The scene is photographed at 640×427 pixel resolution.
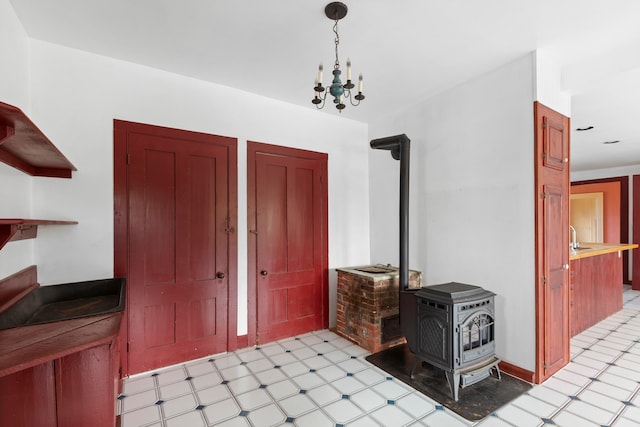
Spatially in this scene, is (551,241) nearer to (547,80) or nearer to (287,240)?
(547,80)

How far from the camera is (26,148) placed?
1619 millimetres

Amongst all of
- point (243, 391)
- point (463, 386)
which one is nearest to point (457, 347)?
point (463, 386)

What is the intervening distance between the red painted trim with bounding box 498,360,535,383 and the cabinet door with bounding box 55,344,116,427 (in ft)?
9.73

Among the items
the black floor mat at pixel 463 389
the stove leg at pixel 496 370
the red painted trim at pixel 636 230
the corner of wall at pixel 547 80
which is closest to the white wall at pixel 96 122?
the black floor mat at pixel 463 389

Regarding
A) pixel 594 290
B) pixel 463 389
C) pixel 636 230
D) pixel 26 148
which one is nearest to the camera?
pixel 26 148

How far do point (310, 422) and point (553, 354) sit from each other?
220 centimetres

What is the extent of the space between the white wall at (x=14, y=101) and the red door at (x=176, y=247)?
673 mm

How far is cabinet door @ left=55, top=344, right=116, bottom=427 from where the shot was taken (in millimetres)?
1360

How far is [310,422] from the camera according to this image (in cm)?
206

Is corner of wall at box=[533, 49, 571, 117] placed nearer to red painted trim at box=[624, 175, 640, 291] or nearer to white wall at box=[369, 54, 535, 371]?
white wall at box=[369, 54, 535, 371]

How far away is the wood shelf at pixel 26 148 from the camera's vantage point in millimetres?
1149

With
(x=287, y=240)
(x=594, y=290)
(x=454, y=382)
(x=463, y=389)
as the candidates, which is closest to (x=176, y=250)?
(x=287, y=240)

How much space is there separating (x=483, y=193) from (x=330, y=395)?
89.0 inches

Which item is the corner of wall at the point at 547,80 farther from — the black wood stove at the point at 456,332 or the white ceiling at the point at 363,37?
the black wood stove at the point at 456,332
